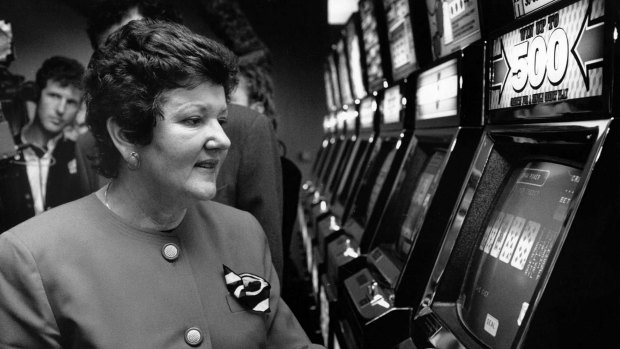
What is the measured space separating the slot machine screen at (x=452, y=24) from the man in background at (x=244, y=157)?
0.64 m

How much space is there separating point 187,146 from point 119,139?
0.15 meters

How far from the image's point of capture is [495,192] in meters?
1.42

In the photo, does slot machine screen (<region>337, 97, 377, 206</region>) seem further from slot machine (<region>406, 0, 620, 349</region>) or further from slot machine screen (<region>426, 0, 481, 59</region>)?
slot machine (<region>406, 0, 620, 349</region>)

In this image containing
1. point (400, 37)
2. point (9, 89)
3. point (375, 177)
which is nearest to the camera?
point (400, 37)

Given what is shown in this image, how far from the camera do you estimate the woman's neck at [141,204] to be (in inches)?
46.9

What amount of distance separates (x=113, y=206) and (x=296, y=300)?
3334mm

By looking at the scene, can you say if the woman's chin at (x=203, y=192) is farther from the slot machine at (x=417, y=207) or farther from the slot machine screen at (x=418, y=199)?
the slot machine screen at (x=418, y=199)

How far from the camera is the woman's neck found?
1.19 meters

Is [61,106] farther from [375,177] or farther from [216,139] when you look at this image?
[216,139]

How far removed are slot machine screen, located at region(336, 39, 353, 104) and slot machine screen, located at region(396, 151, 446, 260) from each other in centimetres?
223

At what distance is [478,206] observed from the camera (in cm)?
143

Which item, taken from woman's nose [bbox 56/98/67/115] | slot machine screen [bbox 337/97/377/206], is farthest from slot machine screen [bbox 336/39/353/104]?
woman's nose [bbox 56/98/67/115]

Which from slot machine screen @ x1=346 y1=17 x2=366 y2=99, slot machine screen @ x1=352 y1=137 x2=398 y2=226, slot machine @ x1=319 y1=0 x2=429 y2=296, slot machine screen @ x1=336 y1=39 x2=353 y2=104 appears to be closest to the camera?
slot machine @ x1=319 y1=0 x2=429 y2=296

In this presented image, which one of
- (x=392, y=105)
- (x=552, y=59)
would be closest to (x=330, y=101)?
(x=392, y=105)
